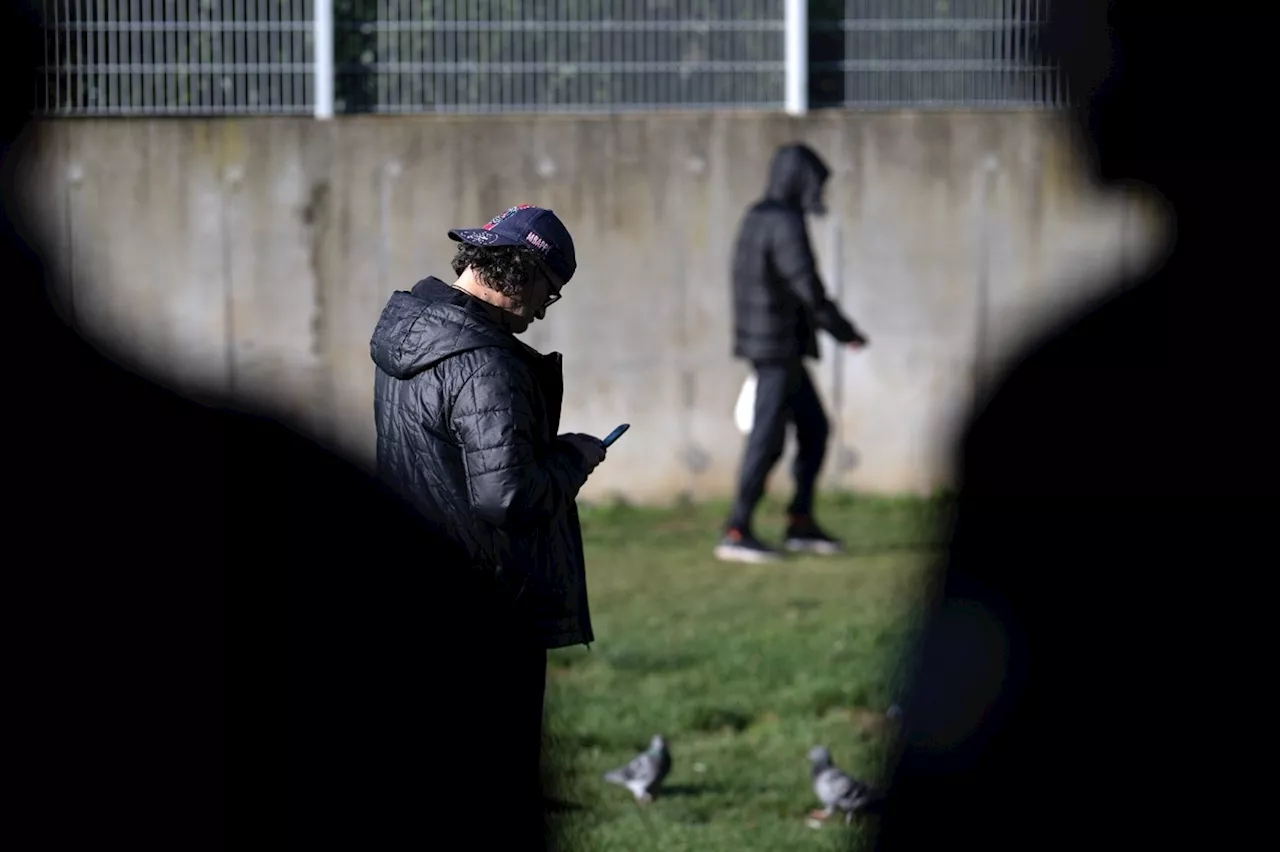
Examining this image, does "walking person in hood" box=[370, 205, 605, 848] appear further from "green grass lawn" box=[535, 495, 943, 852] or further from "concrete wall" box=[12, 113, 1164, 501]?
"concrete wall" box=[12, 113, 1164, 501]

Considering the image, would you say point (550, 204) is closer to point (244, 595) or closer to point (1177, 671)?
point (244, 595)

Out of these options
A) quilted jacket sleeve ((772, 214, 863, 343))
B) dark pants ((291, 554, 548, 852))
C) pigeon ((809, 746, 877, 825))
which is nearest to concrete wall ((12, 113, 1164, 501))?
quilted jacket sleeve ((772, 214, 863, 343))

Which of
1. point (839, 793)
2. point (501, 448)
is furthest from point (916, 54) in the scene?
point (501, 448)

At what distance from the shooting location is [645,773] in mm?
6066

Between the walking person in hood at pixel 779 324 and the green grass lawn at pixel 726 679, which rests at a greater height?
the walking person in hood at pixel 779 324

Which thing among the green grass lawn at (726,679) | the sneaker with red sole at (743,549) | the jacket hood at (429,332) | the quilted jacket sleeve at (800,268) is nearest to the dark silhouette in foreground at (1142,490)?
the jacket hood at (429,332)

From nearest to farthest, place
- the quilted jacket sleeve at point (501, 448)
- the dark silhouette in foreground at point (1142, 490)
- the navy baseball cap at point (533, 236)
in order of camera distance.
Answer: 1. the dark silhouette in foreground at point (1142, 490)
2. the quilted jacket sleeve at point (501, 448)
3. the navy baseball cap at point (533, 236)

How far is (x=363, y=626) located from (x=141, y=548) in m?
5.21

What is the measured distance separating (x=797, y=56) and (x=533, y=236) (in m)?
7.78

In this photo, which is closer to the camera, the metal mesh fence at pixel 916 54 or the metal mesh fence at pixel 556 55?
the metal mesh fence at pixel 556 55

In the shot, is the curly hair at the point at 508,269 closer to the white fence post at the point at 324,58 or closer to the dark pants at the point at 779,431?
the dark pants at the point at 779,431

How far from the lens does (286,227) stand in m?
11.8

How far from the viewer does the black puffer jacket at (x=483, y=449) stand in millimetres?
4184

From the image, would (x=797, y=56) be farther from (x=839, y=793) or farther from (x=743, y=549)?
(x=839, y=793)
